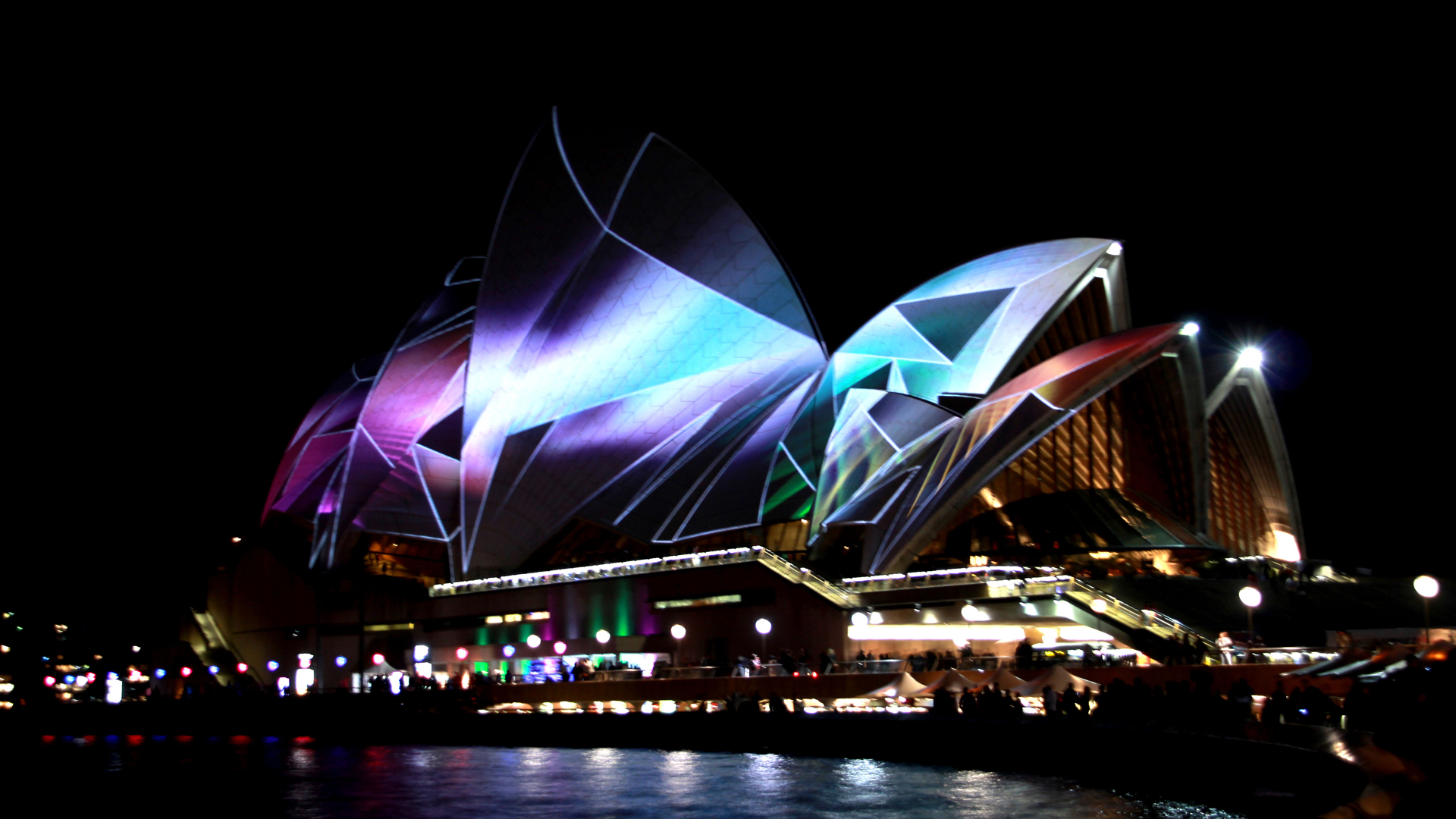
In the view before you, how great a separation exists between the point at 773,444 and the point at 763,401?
2019 millimetres

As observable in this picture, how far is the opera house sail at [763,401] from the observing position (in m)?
32.2

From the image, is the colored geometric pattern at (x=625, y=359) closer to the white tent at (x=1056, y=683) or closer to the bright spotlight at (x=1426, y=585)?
the white tent at (x=1056, y=683)

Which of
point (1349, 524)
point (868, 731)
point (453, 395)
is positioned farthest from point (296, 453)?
point (1349, 524)

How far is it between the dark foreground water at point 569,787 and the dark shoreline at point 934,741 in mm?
410

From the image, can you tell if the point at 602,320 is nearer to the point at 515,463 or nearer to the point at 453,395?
the point at 515,463

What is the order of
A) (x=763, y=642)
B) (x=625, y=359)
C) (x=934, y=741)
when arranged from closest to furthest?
(x=934, y=741) → (x=763, y=642) → (x=625, y=359)

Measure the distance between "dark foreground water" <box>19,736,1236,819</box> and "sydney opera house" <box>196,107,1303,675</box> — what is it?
940 cm

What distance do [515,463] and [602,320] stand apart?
5525 millimetres

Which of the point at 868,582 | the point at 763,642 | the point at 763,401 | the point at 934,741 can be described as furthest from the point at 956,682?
the point at 763,401

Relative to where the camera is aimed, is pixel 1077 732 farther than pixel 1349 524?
No

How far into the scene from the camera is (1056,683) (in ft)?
66.1

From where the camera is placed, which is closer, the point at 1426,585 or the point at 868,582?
the point at 1426,585

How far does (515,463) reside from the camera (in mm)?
36531

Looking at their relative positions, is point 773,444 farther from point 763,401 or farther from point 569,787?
point 569,787
